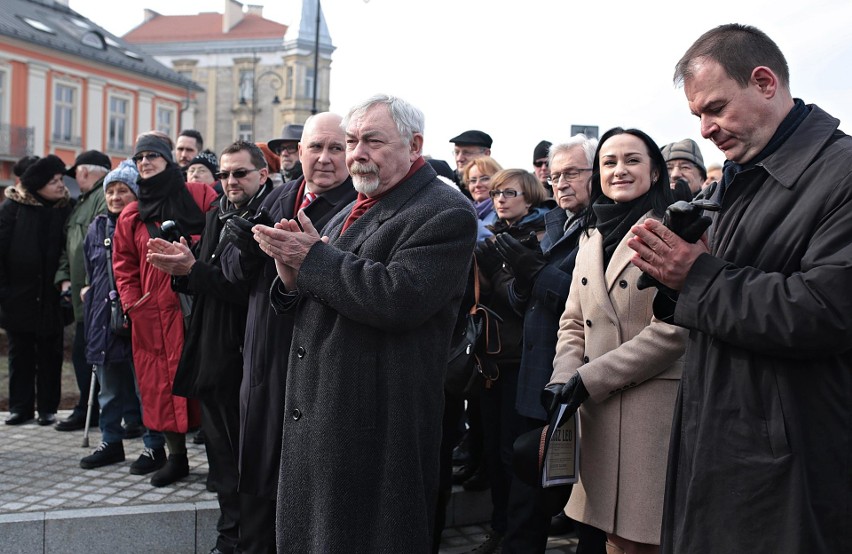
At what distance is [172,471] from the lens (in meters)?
5.60

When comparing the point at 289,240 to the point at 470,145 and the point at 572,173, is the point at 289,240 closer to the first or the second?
the point at 572,173

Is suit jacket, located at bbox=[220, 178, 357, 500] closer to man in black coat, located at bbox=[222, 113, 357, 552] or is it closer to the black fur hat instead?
man in black coat, located at bbox=[222, 113, 357, 552]

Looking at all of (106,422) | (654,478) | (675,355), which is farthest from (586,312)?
(106,422)

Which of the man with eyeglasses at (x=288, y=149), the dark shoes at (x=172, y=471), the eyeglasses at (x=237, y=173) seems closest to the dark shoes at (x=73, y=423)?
the dark shoes at (x=172, y=471)

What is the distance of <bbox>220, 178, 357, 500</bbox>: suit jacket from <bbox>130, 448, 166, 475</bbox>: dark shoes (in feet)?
6.91

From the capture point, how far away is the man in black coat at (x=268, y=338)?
12.8ft

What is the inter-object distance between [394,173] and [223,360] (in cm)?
187

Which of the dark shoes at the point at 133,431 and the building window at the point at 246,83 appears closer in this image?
the dark shoes at the point at 133,431

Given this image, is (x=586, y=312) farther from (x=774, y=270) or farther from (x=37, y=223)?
(x=37, y=223)

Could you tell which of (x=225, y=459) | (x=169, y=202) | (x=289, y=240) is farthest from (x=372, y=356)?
(x=169, y=202)

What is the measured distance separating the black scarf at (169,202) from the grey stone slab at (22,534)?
2004 mm

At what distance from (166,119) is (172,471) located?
42.9m

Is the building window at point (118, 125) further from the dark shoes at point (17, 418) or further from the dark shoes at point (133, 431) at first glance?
the dark shoes at point (133, 431)

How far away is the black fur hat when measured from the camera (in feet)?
24.1
